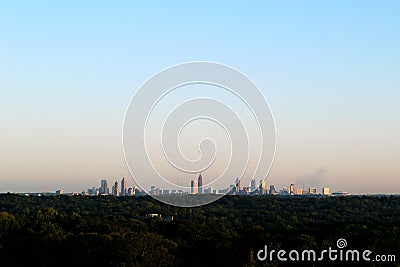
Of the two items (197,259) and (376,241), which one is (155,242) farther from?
(376,241)

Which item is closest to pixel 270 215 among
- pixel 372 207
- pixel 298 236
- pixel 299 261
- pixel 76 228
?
pixel 372 207

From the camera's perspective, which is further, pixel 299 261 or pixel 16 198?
pixel 16 198

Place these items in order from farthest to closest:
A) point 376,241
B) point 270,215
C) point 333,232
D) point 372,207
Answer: point 372,207 < point 270,215 < point 333,232 < point 376,241

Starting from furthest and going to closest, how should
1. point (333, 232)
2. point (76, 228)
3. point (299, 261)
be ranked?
point (76, 228) → point (333, 232) → point (299, 261)

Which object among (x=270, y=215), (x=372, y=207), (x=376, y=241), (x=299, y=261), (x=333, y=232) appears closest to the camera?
(x=299, y=261)

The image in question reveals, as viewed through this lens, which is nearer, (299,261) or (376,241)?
(299,261)

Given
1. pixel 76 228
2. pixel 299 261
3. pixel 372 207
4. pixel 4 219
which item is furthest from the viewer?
pixel 372 207

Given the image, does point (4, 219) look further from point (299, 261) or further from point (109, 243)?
point (299, 261)

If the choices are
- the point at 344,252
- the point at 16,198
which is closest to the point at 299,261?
the point at 344,252
